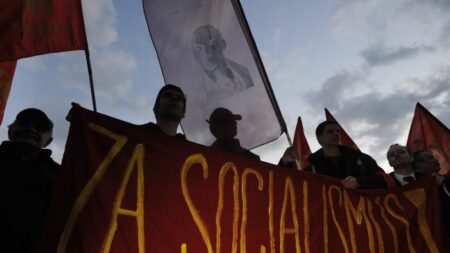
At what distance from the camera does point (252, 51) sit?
4285 mm

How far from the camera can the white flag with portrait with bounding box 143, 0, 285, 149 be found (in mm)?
4125

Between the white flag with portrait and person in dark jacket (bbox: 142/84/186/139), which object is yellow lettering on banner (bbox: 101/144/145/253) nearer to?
person in dark jacket (bbox: 142/84/186/139)

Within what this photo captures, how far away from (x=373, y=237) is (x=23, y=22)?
3.20m

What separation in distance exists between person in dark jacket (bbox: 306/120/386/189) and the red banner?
0.44 metres

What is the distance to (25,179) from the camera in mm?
2316

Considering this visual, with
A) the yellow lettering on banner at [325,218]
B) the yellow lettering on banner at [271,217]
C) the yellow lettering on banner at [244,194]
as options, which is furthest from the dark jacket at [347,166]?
the yellow lettering on banner at [244,194]

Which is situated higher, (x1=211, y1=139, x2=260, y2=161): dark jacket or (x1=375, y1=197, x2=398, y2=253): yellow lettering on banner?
(x1=211, y1=139, x2=260, y2=161): dark jacket

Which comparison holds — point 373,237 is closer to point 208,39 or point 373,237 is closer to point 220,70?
point 220,70

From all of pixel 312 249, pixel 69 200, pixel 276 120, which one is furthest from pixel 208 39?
pixel 69 200

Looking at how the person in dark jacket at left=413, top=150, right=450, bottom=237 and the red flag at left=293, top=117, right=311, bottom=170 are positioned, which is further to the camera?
the red flag at left=293, top=117, right=311, bottom=170

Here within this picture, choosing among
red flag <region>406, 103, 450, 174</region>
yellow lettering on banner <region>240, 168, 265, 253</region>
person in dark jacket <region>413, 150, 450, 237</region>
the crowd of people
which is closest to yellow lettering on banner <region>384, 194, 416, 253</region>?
the crowd of people

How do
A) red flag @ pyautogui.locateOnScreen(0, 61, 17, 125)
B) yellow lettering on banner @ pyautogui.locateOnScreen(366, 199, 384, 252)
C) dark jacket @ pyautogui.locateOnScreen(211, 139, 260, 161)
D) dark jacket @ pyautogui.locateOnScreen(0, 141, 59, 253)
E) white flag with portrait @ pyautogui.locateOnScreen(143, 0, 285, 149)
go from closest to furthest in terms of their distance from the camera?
1. dark jacket @ pyautogui.locateOnScreen(0, 141, 59, 253)
2. yellow lettering on banner @ pyautogui.locateOnScreen(366, 199, 384, 252)
3. dark jacket @ pyautogui.locateOnScreen(211, 139, 260, 161)
4. red flag @ pyautogui.locateOnScreen(0, 61, 17, 125)
5. white flag with portrait @ pyautogui.locateOnScreen(143, 0, 285, 149)

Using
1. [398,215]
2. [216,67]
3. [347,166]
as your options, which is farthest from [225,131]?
[398,215]

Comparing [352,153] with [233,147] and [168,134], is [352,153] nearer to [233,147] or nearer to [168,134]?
[233,147]
